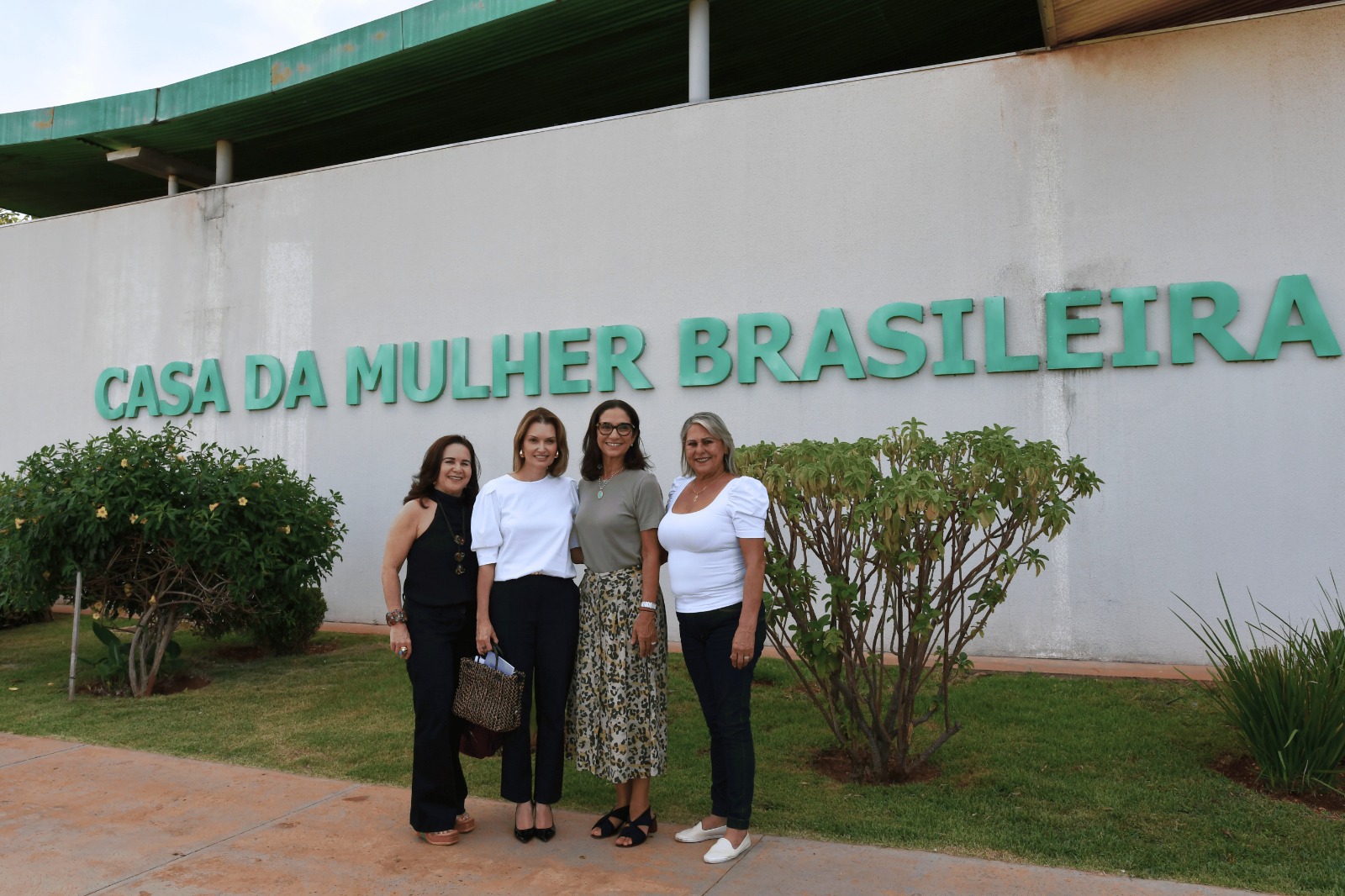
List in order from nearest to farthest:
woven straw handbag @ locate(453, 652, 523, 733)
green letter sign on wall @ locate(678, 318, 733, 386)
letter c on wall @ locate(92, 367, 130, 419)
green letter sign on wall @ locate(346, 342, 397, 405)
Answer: woven straw handbag @ locate(453, 652, 523, 733) → green letter sign on wall @ locate(678, 318, 733, 386) → green letter sign on wall @ locate(346, 342, 397, 405) → letter c on wall @ locate(92, 367, 130, 419)

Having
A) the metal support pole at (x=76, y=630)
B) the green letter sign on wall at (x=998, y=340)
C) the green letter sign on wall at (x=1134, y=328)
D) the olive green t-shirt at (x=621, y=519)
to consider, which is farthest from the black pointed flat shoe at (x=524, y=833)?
the green letter sign on wall at (x=1134, y=328)

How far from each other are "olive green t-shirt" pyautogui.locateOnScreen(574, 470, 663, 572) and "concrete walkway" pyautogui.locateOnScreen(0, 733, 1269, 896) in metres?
1.18

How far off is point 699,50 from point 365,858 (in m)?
7.36

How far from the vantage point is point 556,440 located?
4.02 meters

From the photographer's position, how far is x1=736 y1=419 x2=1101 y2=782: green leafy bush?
4070 millimetres

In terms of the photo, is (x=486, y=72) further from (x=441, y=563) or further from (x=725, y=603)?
(x=725, y=603)

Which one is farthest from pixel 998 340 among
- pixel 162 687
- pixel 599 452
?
pixel 162 687

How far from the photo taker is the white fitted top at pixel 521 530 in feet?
12.7

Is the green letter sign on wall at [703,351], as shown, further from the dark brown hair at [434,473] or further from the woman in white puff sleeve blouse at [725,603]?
the woman in white puff sleeve blouse at [725,603]

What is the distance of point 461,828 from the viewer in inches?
158

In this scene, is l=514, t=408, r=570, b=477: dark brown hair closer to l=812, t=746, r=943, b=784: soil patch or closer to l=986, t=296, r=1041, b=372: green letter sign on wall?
l=812, t=746, r=943, b=784: soil patch

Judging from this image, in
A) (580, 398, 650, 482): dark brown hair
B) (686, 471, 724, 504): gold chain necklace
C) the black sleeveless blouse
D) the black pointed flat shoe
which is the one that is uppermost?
(580, 398, 650, 482): dark brown hair

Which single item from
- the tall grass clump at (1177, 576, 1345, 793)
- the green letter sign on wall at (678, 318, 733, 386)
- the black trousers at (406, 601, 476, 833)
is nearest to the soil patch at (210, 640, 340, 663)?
the green letter sign on wall at (678, 318, 733, 386)

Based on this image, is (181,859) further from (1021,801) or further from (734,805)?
(1021,801)
